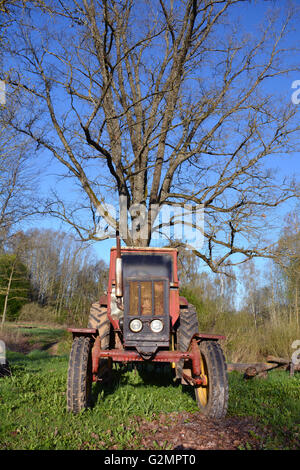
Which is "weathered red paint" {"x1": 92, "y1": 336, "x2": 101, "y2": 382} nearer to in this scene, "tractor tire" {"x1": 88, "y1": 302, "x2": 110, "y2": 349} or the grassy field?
the grassy field

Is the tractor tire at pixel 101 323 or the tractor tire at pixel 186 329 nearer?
the tractor tire at pixel 186 329

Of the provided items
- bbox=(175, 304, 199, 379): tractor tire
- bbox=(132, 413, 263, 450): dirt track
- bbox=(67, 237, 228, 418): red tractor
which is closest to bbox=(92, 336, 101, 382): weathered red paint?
bbox=(67, 237, 228, 418): red tractor

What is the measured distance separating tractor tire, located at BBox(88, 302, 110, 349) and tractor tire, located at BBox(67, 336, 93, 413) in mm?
1035

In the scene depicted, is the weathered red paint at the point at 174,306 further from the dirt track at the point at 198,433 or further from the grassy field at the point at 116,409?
the dirt track at the point at 198,433

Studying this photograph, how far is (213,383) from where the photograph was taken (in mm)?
4641

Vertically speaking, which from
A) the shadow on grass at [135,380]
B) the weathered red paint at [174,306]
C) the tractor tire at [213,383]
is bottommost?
the shadow on grass at [135,380]

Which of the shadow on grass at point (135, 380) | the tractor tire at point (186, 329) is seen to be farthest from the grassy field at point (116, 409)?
the tractor tire at point (186, 329)

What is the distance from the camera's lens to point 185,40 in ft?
34.8

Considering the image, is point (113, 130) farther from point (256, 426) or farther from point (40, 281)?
point (40, 281)

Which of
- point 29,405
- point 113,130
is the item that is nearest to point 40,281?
point 113,130

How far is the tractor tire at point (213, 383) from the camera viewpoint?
4.57 meters

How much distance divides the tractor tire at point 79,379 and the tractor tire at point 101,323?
1035 mm

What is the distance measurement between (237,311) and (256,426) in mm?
9791

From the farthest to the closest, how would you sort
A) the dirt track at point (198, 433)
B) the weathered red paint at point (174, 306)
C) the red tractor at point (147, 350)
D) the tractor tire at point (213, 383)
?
the weathered red paint at point (174, 306), the red tractor at point (147, 350), the tractor tire at point (213, 383), the dirt track at point (198, 433)
